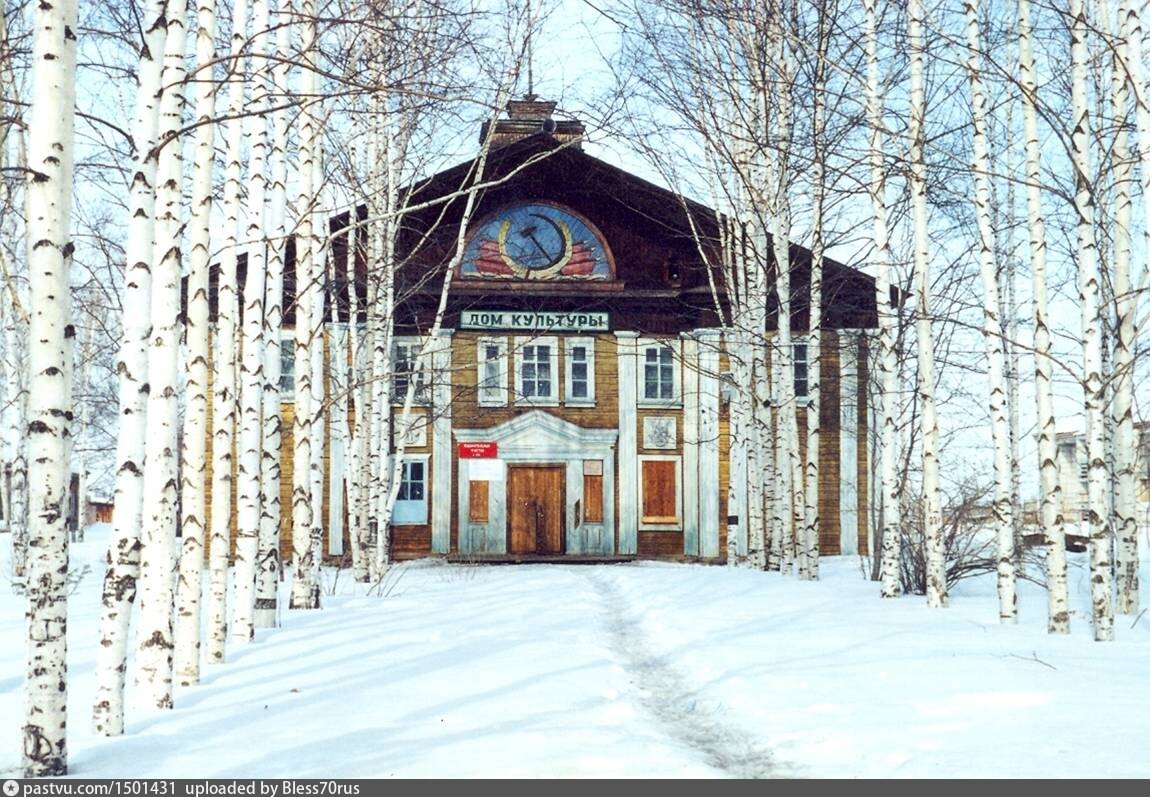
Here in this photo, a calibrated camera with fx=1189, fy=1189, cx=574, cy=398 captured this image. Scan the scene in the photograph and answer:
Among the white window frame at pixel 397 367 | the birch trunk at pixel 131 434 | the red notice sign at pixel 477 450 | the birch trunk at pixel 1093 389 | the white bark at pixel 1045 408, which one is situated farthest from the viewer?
the red notice sign at pixel 477 450

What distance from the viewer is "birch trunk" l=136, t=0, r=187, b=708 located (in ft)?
23.3

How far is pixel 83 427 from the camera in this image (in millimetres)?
33125

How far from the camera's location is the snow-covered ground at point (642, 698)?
5.80m

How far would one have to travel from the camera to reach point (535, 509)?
1025 inches

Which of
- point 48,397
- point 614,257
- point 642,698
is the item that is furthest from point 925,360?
point 614,257

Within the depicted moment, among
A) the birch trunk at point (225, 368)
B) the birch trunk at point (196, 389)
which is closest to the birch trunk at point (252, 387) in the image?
the birch trunk at point (225, 368)

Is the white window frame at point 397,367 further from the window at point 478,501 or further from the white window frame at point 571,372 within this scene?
the white window frame at point 571,372

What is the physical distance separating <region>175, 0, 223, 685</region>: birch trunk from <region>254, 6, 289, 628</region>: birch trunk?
5.64 ft

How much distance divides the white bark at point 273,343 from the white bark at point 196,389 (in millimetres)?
1660

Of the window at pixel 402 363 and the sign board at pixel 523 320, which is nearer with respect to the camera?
the window at pixel 402 363

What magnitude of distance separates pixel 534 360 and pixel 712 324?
157 inches

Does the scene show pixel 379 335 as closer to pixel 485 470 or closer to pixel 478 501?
pixel 485 470
